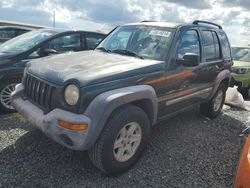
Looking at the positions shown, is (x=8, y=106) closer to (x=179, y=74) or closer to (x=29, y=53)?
(x=29, y=53)

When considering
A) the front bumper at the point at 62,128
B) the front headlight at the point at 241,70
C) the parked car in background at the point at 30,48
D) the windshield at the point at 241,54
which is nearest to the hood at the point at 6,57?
the parked car in background at the point at 30,48

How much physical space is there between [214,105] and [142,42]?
248 cm

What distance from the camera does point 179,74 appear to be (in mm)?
4199

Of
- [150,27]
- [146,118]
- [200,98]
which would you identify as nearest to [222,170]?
[146,118]

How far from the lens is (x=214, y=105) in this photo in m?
5.94

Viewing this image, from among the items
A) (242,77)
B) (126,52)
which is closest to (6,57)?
(126,52)

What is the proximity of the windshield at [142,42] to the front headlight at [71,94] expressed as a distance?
1.33 meters

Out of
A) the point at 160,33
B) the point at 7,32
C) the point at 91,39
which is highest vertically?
the point at 160,33

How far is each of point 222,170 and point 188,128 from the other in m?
1.46

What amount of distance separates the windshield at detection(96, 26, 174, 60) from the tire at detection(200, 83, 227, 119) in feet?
7.05

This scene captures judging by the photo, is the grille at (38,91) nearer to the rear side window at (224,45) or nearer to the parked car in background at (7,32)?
the rear side window at (224,45)

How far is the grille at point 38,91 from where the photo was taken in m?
3.30

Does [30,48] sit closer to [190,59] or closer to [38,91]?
[38,91]

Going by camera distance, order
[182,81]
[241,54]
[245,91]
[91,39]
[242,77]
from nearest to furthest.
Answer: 1. [182,81]
2. [91,39]
3. [242,77]
4. [245,91]
5. [241,54]
